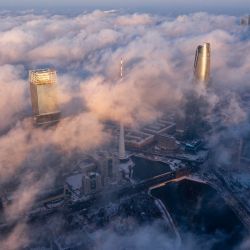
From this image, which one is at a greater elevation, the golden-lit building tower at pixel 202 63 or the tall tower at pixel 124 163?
the golden-lit building tower at pixel 202 63

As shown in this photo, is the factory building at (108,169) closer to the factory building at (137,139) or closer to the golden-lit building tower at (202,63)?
the factory building at (137,139)

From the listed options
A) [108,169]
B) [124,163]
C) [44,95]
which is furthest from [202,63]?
[108,169]

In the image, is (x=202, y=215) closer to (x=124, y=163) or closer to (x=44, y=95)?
(x=124, y=163)

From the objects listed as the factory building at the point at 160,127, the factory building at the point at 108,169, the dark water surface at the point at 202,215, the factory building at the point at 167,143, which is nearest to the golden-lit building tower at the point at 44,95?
the factory building at the point at 108,169

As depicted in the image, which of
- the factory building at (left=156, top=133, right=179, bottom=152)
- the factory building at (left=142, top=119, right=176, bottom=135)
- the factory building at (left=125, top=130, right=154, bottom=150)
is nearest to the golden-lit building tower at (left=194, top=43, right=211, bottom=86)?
the factory building at (left=142, top=119, right=176, bottom=135)

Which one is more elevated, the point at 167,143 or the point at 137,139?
the point at 137,139

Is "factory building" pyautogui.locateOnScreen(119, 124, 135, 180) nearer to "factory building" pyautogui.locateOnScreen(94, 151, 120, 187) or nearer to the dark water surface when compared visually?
"factory building" pyautogui.locateOnScreen(94, 151, 120, 187)

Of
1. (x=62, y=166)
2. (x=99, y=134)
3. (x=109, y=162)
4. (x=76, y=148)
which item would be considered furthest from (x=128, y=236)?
(x=99, y=134)
